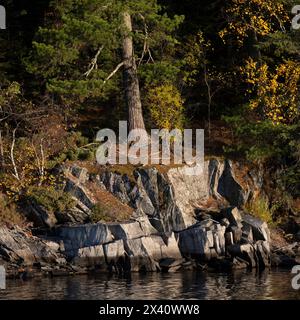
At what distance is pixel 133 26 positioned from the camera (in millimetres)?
33062

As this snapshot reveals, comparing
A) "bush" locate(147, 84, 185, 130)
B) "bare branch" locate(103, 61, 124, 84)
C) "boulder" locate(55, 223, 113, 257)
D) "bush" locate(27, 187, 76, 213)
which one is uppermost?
"bare branch" locate(103, 61, 124, 84)

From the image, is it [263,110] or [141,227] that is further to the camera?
[263,110]

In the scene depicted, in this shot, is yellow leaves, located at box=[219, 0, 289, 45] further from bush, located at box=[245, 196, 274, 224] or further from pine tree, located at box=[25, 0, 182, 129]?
bush, located at box=[245, 196, 274, 224]

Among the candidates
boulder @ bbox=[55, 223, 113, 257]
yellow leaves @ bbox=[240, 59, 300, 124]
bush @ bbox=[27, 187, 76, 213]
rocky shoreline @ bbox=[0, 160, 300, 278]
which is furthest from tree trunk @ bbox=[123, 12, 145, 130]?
boulder @ bbox=[55, 223, 113, 257]

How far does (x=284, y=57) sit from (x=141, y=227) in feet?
41.0

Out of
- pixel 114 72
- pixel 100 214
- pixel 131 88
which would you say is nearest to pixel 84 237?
pixel 100 214

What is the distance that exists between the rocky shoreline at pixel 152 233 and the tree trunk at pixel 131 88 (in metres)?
3.34

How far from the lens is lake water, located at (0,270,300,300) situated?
2090 cm

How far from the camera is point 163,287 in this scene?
22.3 m

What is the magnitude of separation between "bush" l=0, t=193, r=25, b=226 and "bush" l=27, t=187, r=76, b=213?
69 centimetres

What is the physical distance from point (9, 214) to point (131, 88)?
811 centimetres

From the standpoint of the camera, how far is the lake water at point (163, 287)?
20897mm

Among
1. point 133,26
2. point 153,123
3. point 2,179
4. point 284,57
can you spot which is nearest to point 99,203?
point 2,179

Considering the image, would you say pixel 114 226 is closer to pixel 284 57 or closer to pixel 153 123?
pixel 153 123
